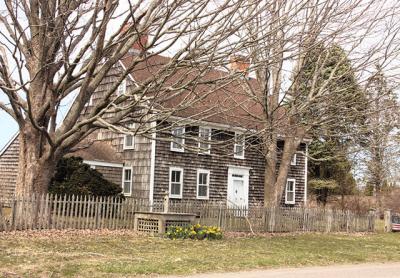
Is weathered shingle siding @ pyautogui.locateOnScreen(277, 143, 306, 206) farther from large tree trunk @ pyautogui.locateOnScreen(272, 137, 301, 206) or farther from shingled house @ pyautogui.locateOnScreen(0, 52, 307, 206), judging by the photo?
large tree trunk @ pyautogui.locateOnScreen(272, 137, 301, 206)

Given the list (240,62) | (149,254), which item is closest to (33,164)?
(149,254)

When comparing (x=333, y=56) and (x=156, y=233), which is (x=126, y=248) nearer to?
(x=156, y=233)

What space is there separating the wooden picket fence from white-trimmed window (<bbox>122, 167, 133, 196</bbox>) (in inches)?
270

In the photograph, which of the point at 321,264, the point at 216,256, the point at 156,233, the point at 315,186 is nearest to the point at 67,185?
the point at 156,233

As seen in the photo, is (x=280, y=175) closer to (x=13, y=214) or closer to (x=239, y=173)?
(x=239, y=173)

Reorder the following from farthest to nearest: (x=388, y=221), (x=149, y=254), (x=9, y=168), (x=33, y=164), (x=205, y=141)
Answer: (x=9, y=168) < (x=388, y=221) < (x=33, y=164) < (x=205, y=141) < (x=149, y=254)

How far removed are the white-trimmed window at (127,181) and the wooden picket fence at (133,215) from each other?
6.87 metres

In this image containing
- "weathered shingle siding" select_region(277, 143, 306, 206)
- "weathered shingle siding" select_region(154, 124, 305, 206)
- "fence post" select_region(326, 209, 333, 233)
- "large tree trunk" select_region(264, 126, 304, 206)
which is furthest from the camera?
"weathered shingle siding" select_region(277, 143, 306, 206)

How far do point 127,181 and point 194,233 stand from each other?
12.7m

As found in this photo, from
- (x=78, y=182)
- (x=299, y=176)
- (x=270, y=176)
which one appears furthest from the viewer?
(x=299, y=176)

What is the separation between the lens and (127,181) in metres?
30.1

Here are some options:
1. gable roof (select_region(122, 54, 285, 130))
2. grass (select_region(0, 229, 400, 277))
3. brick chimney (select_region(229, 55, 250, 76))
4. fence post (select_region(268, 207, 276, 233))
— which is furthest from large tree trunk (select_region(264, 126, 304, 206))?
brick chimney (select_region(229, 55, 250, 76))

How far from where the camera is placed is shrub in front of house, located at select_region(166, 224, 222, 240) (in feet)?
59.1

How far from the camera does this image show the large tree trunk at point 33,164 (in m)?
17.8
